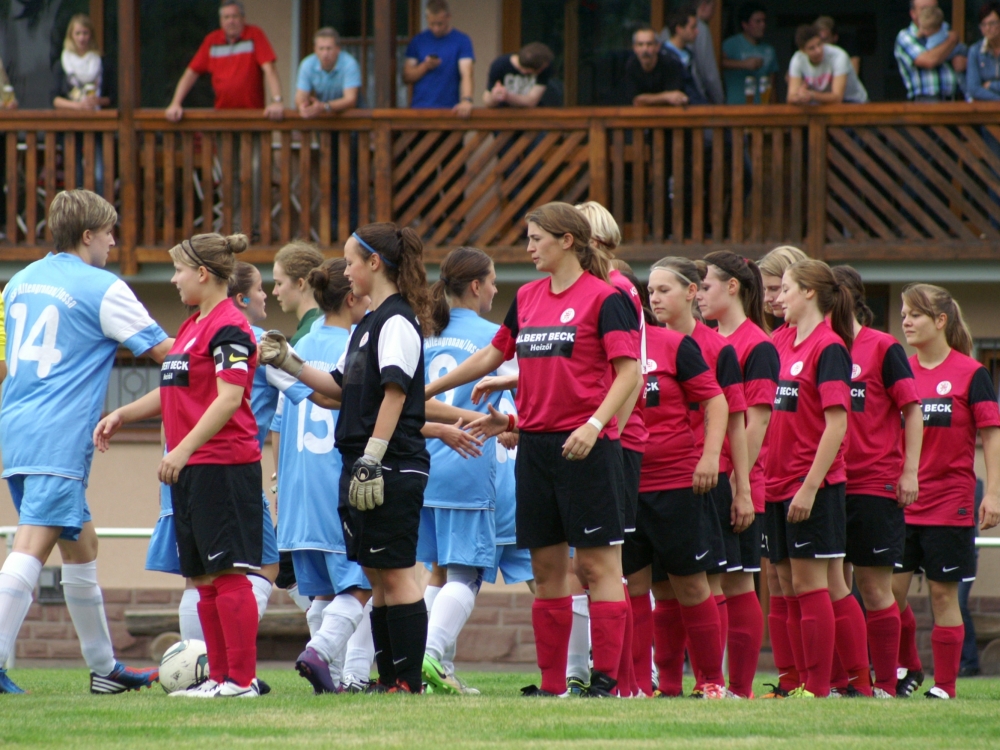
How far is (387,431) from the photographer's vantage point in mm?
5645

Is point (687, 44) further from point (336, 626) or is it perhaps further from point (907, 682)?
point (336, 626)

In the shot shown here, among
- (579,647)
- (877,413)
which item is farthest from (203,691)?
(877,413)

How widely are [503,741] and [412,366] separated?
1677mm

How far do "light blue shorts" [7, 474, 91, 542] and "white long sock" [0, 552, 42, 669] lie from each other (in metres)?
0.17

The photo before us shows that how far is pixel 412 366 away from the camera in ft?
18.9

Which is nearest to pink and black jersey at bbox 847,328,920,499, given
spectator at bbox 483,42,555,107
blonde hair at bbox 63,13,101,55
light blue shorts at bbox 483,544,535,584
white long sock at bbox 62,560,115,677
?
light blue shorts at bbox 483,544,535,584

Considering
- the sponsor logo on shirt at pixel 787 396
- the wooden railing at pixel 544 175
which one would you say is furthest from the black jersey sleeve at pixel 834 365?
the wooden railing at pixel 544 175

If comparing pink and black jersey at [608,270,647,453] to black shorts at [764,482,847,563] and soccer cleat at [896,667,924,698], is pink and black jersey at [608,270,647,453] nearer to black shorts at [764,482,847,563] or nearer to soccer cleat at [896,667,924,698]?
black shorts at [764,482,847,563]

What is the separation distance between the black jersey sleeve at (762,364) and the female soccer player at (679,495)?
1.35ft

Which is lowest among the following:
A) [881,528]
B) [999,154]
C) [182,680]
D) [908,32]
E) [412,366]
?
[182,680]

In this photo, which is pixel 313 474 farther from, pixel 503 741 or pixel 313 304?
pixel 503 741

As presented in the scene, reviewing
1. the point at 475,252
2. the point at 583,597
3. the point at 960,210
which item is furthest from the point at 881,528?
the point at 960,210

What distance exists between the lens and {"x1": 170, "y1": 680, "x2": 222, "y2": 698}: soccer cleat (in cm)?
596

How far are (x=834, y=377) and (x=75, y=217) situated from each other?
357 centimetres
